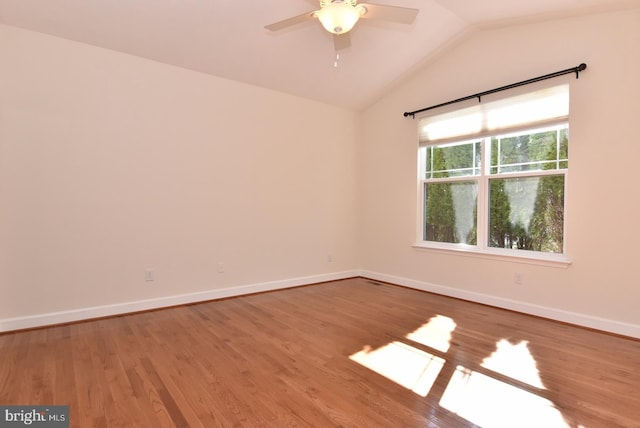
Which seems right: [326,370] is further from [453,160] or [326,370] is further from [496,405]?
[453,160]

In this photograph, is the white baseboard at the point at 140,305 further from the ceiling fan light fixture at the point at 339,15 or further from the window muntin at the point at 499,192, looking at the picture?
the ceiling fan light fixture at the point at 339,15

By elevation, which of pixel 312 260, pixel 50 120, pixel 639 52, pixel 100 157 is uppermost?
pixel 639 52

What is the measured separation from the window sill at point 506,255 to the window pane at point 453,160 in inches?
36.2

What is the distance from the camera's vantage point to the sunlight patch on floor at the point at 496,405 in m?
1.69

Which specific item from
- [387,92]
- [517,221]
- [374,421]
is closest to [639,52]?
[517,221]

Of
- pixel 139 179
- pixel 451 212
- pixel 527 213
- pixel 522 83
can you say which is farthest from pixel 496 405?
pixel 139 179

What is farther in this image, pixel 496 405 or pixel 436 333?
pixel 436 333

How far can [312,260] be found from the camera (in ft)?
15.8

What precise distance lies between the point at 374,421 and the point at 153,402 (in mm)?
1217

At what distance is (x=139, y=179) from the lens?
3.45 metres

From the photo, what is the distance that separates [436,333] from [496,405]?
42.1 inches

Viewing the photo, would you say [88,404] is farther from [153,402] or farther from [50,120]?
[50,120]

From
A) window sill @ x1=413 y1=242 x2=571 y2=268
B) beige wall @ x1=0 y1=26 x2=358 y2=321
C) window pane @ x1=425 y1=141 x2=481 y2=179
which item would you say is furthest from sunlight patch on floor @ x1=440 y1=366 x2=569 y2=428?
beige wall @ x1=0 y1=26 x2=358 y2=321

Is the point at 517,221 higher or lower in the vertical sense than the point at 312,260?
higher
